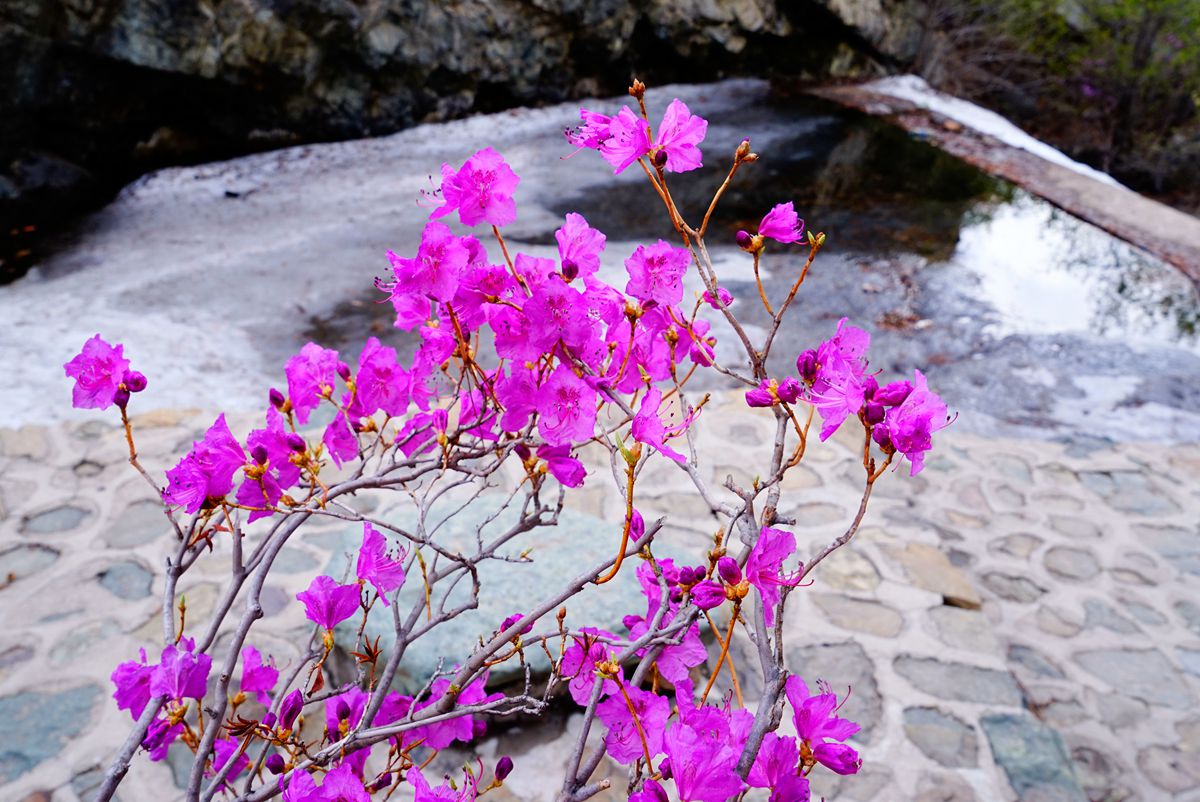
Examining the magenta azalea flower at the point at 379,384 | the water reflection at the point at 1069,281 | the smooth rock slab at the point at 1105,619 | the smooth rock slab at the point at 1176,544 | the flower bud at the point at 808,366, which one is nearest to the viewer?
the flower bud at the point at 808,366

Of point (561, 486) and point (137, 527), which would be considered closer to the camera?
point (561, 486)

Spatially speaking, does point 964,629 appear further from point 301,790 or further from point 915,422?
point 301,790

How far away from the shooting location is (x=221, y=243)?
541 centimetres

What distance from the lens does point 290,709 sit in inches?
41.3

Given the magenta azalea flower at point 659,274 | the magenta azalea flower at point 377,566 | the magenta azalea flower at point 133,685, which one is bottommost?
the magenta azalea flower at point 133,685

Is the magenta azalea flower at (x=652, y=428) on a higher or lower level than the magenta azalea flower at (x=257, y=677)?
higher

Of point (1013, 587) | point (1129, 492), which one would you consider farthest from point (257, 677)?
point (1129, 492)

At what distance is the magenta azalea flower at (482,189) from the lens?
3.35 feet

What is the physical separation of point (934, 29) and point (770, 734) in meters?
11.5

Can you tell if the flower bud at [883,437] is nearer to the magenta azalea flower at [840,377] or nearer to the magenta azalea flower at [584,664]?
the magenta azalea flower at [840,377]

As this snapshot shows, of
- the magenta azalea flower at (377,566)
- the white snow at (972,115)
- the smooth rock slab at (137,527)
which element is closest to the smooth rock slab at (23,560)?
the smooth rock slab at (137,527)

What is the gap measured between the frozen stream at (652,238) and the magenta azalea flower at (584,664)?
3.14 m

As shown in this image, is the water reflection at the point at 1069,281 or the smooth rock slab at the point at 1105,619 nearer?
the smooth rock slab at the point at 1105,619

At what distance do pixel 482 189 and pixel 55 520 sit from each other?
2547 millimetres
